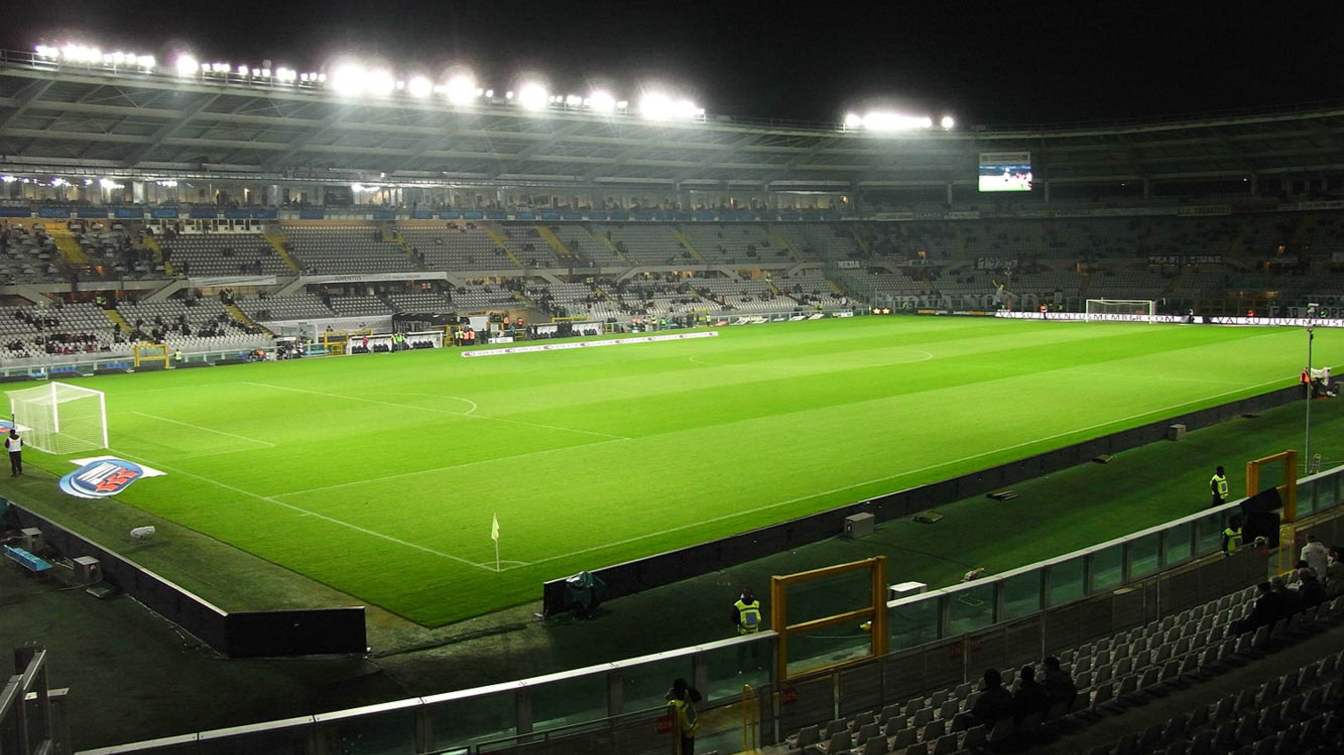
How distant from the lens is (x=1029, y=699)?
9.96 metres

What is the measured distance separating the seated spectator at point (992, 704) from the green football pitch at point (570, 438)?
8.59 m

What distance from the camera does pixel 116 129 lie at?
5828cm

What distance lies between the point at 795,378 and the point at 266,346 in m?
30.1

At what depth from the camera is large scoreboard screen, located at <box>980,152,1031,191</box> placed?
81438 mm

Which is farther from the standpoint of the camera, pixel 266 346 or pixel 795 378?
pixel 266 346

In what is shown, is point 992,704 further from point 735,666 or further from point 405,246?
point 405,246

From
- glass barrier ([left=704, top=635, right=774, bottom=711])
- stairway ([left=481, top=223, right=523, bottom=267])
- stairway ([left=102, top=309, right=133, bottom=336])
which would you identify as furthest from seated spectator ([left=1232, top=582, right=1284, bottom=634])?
stairway ([left=481, top=223, right=523, bottom=267])

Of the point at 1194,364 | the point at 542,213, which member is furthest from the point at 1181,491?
the point at 542,213

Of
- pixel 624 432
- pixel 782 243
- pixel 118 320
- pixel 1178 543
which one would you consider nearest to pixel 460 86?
pixel 118 320

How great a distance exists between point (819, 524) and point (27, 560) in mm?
13783

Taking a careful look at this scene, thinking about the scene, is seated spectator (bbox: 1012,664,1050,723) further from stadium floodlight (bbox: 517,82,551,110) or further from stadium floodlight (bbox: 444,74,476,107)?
stadium floodlight (bbox: 517,82,551,110)

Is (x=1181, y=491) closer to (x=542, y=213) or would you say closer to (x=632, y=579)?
(x=632, y=579)

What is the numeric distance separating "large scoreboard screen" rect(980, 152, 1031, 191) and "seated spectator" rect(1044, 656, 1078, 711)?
76.6 meters

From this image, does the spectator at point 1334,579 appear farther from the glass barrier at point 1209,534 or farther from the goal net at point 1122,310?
the goal net at point 1122,310
